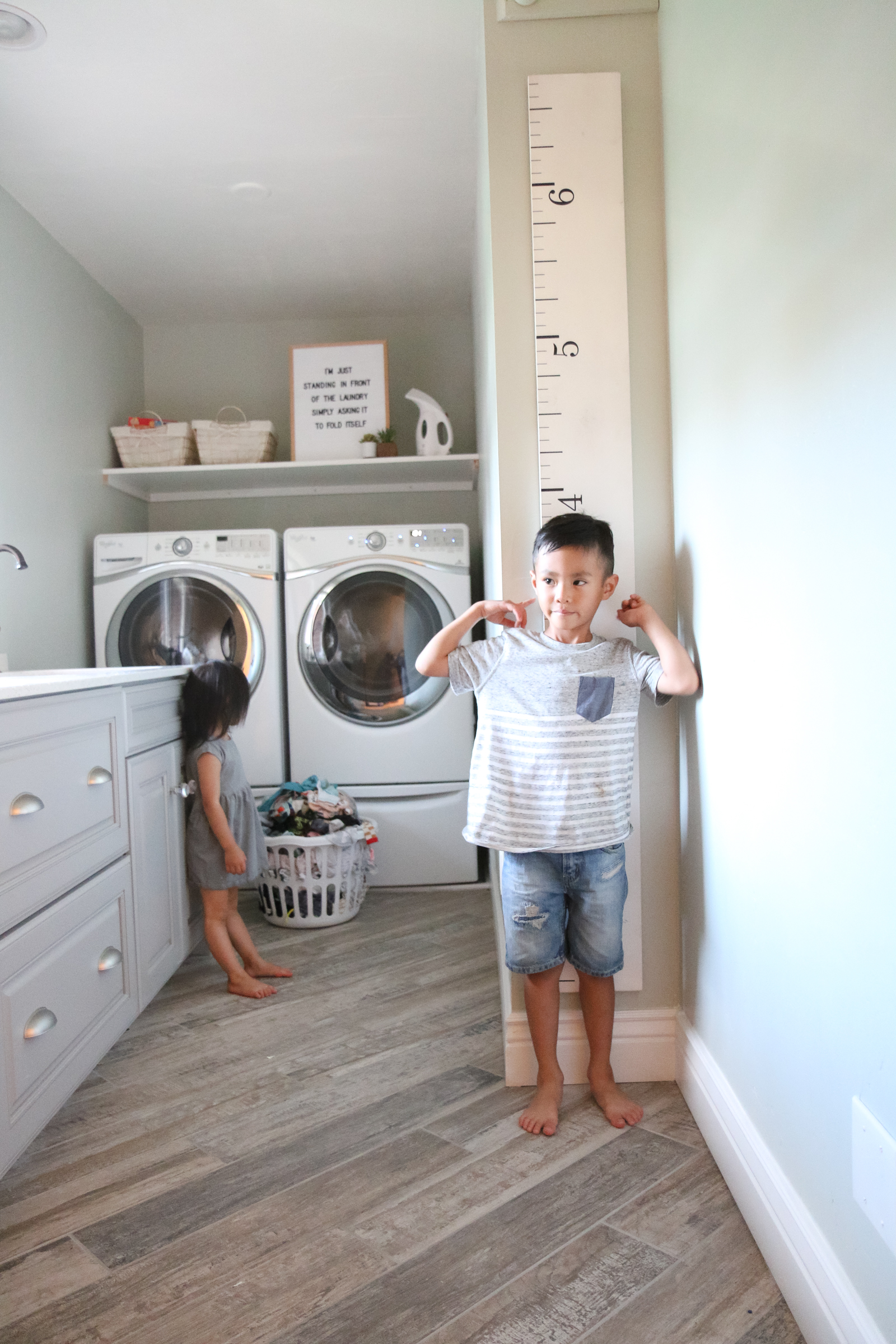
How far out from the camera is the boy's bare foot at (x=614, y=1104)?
157 centimetres

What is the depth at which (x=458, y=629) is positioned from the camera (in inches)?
64.9

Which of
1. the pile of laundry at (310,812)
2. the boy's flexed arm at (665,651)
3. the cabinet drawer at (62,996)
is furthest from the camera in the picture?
the pile of laundry at (310,812)

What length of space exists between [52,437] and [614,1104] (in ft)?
8.20

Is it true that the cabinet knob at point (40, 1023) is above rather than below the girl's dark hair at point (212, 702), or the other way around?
below

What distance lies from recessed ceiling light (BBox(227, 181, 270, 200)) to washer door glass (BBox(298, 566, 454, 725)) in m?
1.18

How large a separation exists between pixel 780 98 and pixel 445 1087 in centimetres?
165

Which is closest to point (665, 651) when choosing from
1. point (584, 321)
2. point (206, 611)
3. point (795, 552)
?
point (795, 552)

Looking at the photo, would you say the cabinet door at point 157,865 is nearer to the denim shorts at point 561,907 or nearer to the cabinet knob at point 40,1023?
A: the cabinet knob at point 40,1023

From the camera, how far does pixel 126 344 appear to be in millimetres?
3654

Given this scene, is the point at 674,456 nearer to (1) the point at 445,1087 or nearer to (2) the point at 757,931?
(2) the point at 757,931

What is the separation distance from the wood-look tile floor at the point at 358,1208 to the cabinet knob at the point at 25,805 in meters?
0.60

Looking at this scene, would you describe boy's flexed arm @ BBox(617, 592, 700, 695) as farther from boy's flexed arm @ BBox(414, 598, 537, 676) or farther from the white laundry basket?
the white laundry basket

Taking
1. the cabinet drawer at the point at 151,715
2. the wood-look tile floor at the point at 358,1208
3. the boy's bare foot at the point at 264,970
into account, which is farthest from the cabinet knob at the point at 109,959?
the boy's bare foot at the point at 264,970

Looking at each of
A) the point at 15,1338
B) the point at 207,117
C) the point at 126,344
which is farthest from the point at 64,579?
the point at 15,1338
